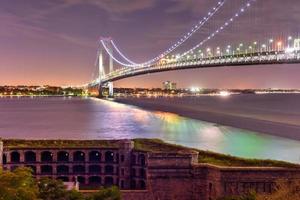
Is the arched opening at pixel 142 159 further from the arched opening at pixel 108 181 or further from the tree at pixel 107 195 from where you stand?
the tree at pixel 107 195

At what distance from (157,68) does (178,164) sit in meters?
53.3

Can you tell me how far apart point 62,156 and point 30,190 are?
12.2m

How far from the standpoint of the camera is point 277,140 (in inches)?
1861

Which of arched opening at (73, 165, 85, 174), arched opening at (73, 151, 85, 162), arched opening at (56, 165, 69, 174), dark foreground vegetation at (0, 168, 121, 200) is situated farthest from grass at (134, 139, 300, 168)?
dark foreground vegetation at (0, 168, 121, 200)

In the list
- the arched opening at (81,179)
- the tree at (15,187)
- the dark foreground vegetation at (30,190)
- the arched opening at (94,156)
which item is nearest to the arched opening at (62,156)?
the arched opening at (81,179)

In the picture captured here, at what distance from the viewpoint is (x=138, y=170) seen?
26234 mm

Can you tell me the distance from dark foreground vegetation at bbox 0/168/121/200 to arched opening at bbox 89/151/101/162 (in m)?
8.21

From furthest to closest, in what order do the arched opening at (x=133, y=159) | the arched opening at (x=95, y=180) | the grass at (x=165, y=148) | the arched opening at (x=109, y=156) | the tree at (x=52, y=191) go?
the arched opening at (x=109, y=156) < the arched opening at (x=95, y=180) < the arched opening at (x=133, y=159) < the grass at (x=165, y=148) < the tree at (x=52, y=191)

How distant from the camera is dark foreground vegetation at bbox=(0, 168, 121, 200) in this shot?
1542 cm

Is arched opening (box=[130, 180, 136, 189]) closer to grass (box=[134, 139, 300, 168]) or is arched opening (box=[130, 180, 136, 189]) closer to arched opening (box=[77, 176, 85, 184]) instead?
grass (box=[134, 139, 300, 168])

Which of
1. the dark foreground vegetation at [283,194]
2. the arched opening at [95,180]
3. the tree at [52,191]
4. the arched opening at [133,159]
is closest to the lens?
the dark foreground vegetation at [283,194]

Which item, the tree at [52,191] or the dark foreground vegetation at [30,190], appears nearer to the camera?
the dark foreground vegetation at [30,190]

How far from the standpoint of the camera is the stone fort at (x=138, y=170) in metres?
21.8

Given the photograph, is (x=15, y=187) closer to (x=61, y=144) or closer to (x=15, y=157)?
(x=15, y=157)
